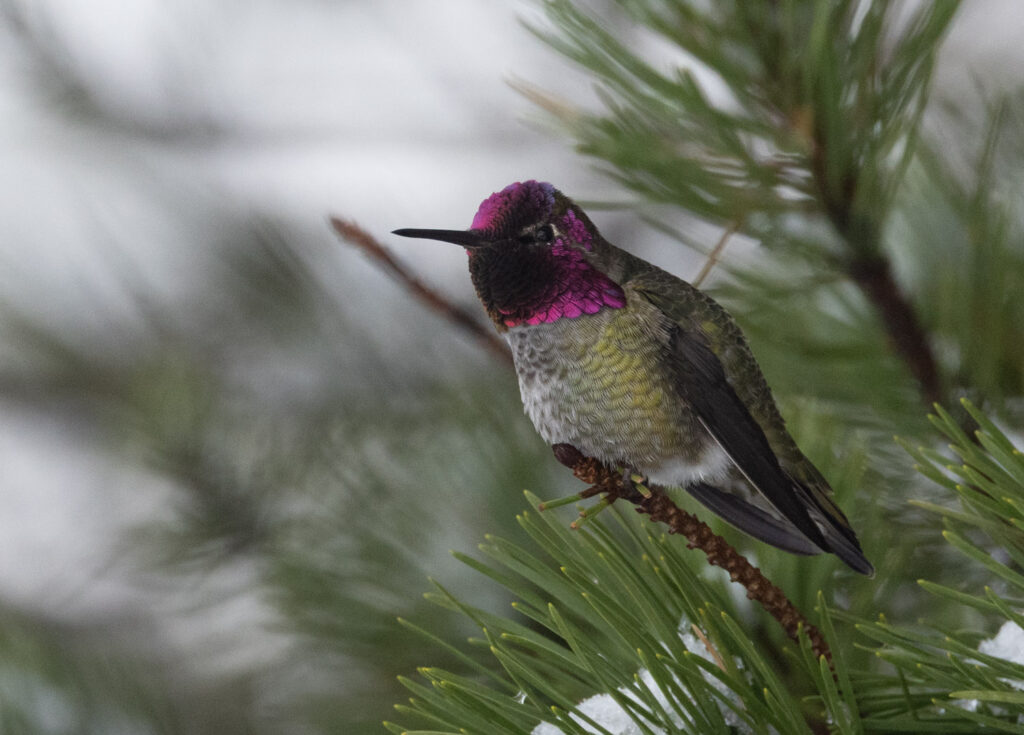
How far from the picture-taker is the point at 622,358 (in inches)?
22.5

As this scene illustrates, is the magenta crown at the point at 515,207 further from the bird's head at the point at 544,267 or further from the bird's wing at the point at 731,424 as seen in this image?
the bird's wing at the point at 731,424

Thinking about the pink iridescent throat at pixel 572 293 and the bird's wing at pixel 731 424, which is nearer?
the bird's wing at pixel 731 424

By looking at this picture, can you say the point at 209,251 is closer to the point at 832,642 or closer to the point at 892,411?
the point at 892,411

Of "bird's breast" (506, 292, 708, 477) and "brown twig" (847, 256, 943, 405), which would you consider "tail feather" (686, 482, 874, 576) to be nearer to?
"bird's breast" (506, 292, 708, 477)

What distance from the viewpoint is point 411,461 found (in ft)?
2.67

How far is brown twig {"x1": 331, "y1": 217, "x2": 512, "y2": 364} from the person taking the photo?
1.77 feet

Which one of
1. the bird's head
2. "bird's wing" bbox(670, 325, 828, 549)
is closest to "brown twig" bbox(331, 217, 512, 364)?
the bird's head

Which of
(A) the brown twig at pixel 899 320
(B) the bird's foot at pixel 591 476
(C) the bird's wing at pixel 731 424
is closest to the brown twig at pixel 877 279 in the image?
(A) the brown twig at pixel 899 320

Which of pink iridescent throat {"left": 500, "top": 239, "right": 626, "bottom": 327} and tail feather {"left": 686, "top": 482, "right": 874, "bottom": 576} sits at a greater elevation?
pink iridescent throat {"left": 500, "top": 239, "right": 626, "bottom": 327}

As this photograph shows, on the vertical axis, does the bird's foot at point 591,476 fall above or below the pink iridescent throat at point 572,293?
below

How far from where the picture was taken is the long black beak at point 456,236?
46cm

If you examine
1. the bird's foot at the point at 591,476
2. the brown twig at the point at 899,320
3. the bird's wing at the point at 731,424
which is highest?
the brown twig at the point at 899,320

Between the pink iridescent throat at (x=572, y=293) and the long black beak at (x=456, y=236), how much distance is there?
71 millimetres

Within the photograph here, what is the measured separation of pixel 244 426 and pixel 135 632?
44cm
